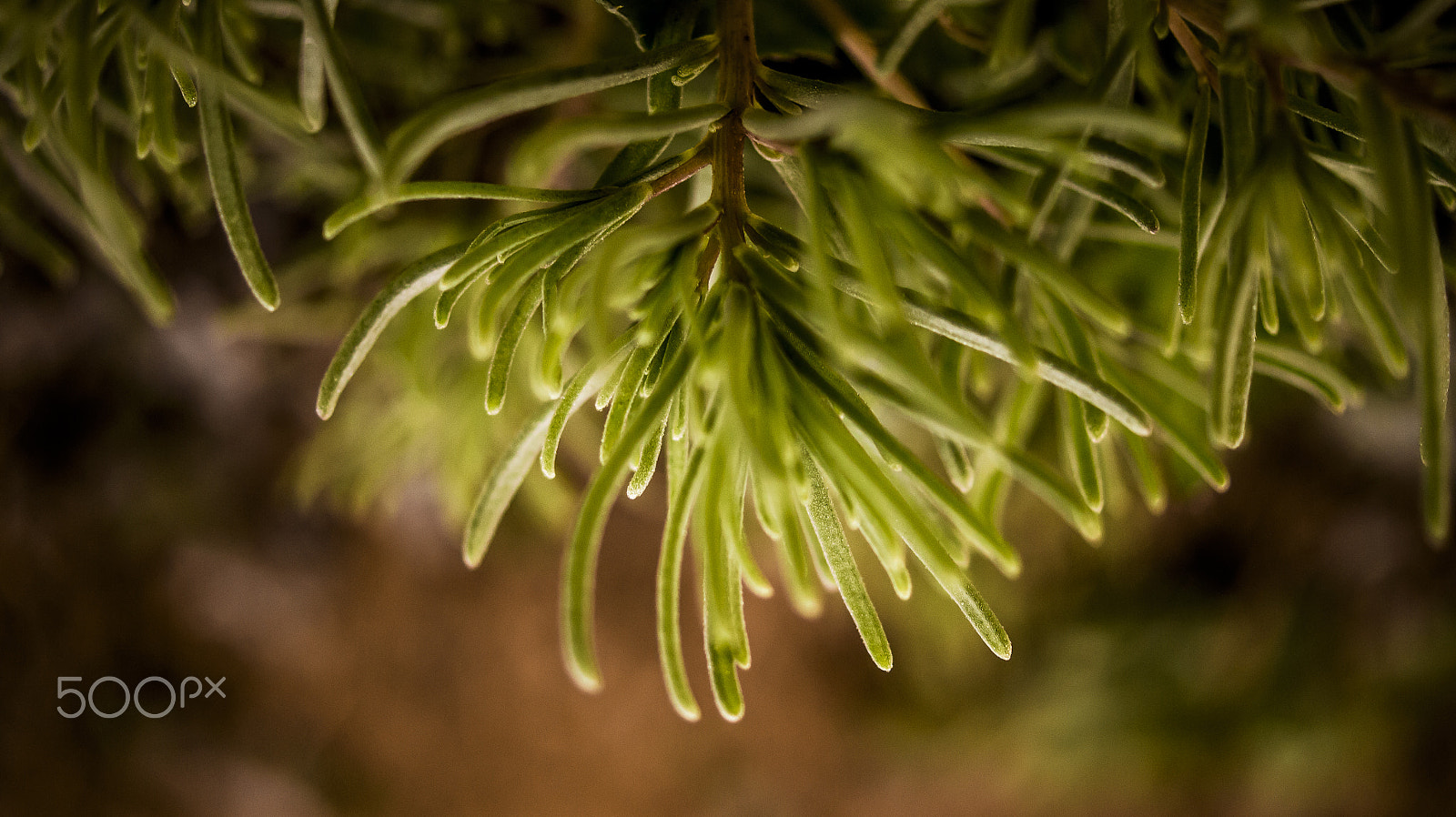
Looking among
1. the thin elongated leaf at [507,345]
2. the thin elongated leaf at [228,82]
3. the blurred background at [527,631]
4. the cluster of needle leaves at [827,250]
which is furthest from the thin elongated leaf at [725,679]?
the blurred background at [527,631]

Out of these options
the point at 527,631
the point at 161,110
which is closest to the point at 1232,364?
the point at 161,110

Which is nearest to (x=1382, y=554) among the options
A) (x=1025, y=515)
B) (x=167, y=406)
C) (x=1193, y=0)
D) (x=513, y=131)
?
(x=1025, y=515)

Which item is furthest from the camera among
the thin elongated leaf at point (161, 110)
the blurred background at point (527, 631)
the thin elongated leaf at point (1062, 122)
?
the blurred background at point (527, 631)

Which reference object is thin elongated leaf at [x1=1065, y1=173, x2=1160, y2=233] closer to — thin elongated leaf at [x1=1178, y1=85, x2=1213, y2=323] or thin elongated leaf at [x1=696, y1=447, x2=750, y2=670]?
thin elongated leaf at [x1=1178, y1=85, x2=1213, y2=323]

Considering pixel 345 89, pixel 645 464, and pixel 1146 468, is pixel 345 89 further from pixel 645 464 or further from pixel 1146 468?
pixel 1146 468

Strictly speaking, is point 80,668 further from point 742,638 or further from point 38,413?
point 742,638

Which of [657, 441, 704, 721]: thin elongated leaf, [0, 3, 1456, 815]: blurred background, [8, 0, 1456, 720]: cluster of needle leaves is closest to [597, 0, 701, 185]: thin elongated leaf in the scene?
[8, 0, 1456, 720]: cluster of needle leaves

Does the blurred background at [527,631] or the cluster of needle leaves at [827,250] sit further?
the blurred background at [527,631]

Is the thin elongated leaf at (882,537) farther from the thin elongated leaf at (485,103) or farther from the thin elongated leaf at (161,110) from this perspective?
the thin elongated leaf at (161,110)
